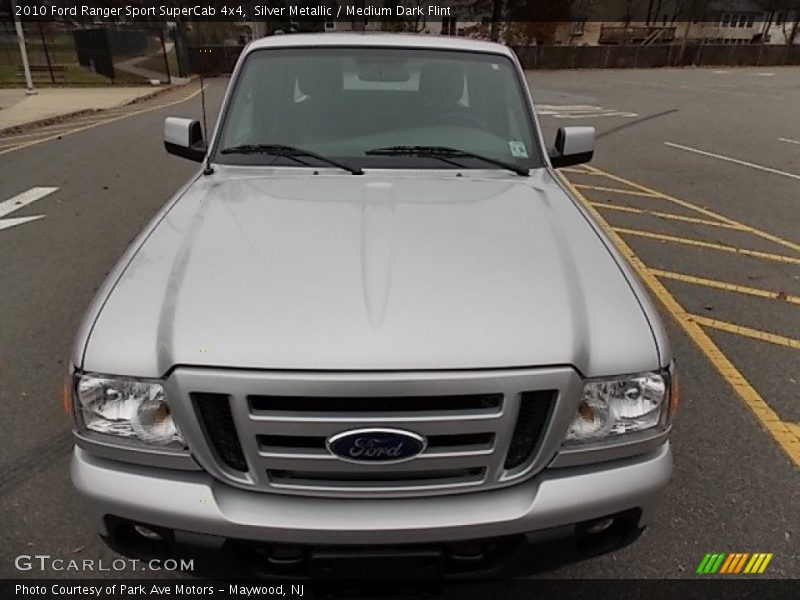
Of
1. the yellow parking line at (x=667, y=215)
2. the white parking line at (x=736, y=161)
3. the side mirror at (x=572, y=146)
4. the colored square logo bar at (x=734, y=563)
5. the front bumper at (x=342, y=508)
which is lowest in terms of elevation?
the white parking line at (x=736, y=161)

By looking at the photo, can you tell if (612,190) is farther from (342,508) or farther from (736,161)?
(342,508)

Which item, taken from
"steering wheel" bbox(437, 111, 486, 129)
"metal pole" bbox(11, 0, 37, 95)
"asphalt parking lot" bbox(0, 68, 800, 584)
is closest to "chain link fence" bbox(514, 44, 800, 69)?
"metal pole" bbox(11, 0, 37, 95)

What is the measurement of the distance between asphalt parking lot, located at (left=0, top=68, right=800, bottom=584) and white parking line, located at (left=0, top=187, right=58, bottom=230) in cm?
5

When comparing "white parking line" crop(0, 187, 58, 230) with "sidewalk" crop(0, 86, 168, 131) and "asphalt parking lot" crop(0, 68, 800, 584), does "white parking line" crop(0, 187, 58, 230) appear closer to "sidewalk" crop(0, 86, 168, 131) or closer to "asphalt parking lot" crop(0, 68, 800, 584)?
"asphalt parking lot" crop(0, 68, 800, 584)

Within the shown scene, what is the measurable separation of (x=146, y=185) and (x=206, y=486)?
22.5 feet

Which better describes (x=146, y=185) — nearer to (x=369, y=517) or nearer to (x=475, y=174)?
(x=475, y=174)

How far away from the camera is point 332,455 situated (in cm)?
160

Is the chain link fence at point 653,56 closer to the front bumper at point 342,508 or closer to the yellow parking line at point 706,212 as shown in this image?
the yellow parking line at point 706,212

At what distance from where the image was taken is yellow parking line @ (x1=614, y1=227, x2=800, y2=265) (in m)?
5.35

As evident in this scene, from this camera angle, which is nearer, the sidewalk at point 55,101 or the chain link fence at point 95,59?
the sidewalk at point 55,101

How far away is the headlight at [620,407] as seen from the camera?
5.57 ft

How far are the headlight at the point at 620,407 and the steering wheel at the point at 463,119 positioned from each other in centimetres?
178

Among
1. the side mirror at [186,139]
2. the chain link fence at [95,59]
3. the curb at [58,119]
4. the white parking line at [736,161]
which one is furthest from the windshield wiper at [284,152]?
the chain link fence at [95,59]

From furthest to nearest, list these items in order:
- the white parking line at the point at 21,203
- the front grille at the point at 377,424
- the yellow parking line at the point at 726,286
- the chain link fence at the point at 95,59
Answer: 1. the chain link fence at the point at 95,59
2. the white parking line at the point at 21,203
3. the yellow parking line at the point at 726,286
4. the front grille at the point at 377,424
